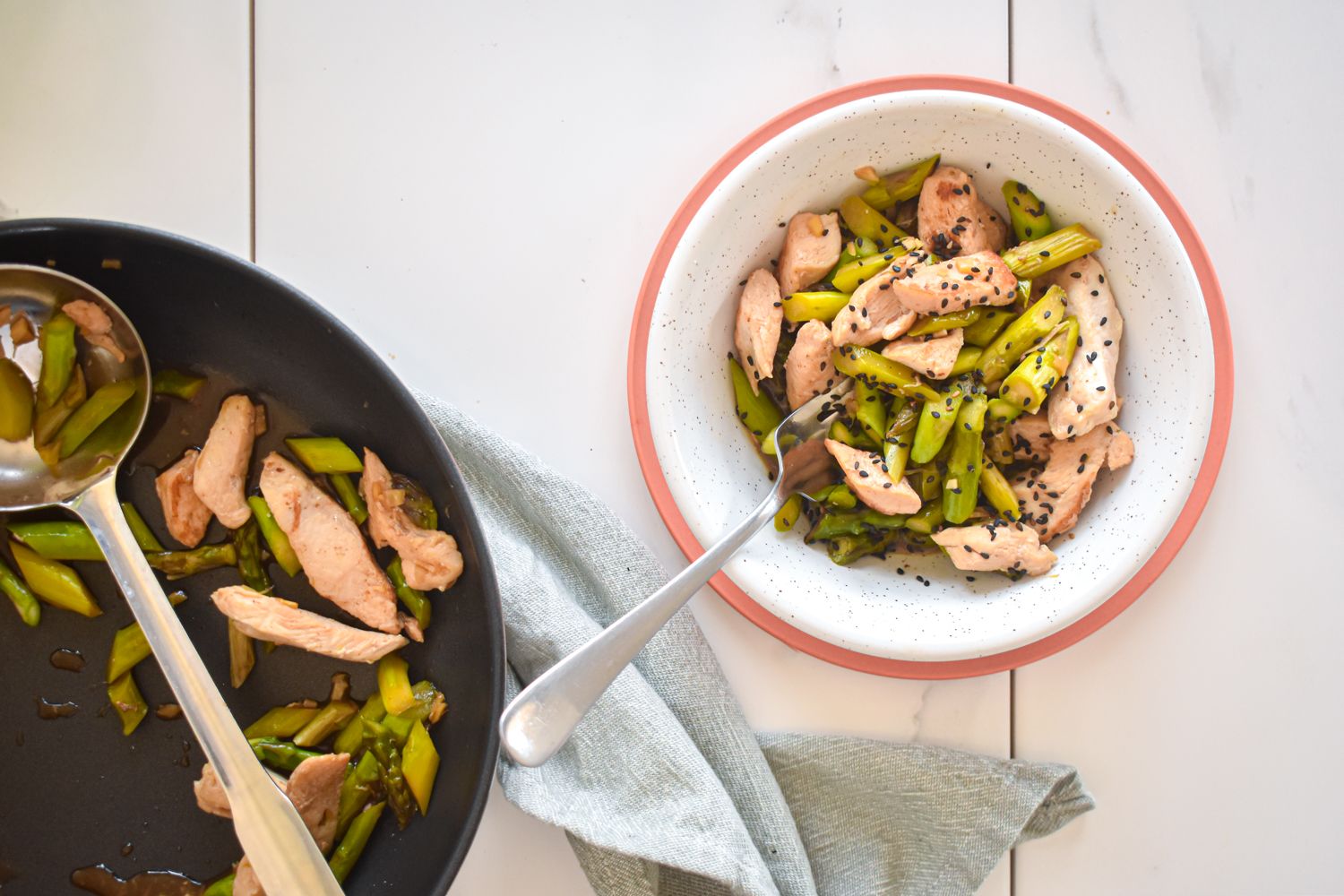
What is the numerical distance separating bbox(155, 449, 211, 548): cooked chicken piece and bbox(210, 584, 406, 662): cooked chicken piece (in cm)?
9

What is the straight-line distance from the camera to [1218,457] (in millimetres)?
1233

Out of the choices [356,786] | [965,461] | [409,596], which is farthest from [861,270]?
[356,786]

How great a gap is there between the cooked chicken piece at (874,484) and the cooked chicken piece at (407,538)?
51 centimetres

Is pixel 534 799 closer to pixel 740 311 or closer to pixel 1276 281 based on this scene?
pixel 740 311

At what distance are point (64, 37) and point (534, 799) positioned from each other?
1.23 meters

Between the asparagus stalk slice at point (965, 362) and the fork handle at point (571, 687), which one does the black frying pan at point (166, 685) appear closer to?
the fork handle at point (571, 687)

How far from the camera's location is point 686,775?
122 cm

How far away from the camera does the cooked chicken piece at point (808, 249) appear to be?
1214 mm

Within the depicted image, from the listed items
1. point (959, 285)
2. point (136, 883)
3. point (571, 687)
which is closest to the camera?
point (571, 687)

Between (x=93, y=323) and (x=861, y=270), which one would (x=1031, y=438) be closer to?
(x=861, y=270)

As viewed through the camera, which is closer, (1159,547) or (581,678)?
(581,678)

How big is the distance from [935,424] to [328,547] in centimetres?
79

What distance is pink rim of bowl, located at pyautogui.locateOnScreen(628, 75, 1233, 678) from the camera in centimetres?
122

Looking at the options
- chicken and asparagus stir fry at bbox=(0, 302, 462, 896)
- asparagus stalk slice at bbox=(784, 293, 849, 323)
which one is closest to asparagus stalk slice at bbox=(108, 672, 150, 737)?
chicken and asparagus stir fry at bbox=(0, 302, 462, 896)
